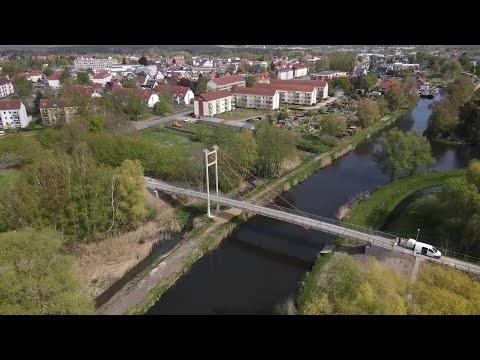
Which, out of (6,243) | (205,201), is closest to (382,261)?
(205,201)

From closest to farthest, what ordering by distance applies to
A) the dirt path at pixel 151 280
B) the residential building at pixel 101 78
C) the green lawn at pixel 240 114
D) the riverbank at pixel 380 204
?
the dirt path at pixel 151 280 < the riverbank at pixel 380 204 < the green lawn at pixel 240 114 < the residential building at pixel 101 78

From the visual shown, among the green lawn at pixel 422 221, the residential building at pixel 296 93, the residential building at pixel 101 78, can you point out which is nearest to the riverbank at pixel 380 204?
the green lawn at pixel 422 221

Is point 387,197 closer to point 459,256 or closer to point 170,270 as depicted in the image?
point 459,256

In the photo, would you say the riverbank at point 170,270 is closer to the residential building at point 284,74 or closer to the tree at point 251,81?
the tree at point 251,81

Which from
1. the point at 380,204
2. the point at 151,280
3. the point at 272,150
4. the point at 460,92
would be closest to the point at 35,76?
the point at 272,150

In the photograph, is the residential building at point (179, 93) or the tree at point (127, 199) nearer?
the tree at point (127, 199)

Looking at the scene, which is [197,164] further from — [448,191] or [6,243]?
[448,191]

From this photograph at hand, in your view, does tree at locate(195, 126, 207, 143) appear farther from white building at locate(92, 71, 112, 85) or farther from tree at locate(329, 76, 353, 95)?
white building at locate(92, 71, 112, 85)
